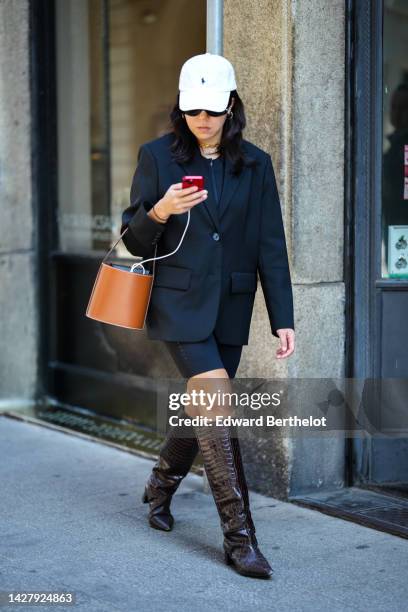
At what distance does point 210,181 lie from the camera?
4.14 meters

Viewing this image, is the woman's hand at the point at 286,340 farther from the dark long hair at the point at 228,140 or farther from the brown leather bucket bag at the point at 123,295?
the dark long hair at the point at 228,140

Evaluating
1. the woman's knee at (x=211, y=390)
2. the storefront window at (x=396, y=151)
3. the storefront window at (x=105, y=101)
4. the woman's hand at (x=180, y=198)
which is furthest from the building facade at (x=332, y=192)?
the woman's hand at (x=180, y=198)

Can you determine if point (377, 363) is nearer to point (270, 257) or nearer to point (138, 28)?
point (270, 257)

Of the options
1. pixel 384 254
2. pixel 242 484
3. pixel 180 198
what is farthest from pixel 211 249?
pixel 384 254

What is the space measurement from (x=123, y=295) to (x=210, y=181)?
0.57m

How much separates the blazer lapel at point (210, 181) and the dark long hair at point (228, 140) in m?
0.03

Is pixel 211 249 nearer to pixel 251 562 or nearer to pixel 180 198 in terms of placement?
pixel 180 198

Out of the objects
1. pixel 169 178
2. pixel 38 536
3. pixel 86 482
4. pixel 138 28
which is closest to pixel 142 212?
pixel 169 178

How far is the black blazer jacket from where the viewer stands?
4.10 m

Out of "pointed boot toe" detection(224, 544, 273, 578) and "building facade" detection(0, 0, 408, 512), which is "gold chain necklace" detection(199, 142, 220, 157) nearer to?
"building facade" detection(0, 0, 408, 512)

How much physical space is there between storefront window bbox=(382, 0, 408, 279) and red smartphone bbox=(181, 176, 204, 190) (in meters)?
1.76

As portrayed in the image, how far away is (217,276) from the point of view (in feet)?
13.5

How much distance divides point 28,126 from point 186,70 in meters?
3.46

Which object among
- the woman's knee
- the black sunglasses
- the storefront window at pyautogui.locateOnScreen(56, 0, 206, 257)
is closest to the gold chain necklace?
the black sunglasses
